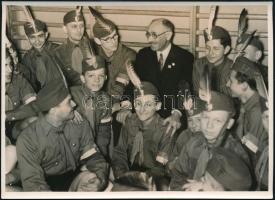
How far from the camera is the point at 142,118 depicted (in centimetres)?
149

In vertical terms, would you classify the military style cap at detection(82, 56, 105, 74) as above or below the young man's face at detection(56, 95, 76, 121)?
above

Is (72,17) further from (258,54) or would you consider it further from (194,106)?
(258,54)

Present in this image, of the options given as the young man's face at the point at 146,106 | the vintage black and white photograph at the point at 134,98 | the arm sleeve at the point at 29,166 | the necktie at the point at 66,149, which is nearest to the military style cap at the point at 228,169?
the vintage black and white photograph at the point at 134,98

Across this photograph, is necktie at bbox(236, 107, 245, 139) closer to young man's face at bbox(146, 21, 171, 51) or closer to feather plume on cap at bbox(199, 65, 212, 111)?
feather plume on cap at bbox(199, 65, 212, 111)

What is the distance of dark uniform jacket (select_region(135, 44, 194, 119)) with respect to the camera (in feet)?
4.86

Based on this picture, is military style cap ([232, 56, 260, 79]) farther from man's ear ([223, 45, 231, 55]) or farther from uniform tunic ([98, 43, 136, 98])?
uniform tunic ([98, 43, 136, 98])

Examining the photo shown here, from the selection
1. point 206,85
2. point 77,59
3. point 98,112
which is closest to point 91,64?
point 77,59

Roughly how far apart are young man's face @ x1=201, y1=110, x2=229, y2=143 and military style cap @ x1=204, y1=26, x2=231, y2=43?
0.78 ft

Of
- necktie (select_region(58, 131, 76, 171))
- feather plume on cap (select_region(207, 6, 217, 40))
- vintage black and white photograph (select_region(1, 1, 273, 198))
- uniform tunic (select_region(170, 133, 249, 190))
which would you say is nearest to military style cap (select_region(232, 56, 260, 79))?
vintage black and white photograph (select_region(1, 1, 273, 198))

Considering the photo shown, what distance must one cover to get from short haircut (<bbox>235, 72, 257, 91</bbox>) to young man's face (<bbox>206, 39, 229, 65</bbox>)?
75 millimetres

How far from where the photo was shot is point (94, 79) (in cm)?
148

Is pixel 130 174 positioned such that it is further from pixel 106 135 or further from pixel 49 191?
pixel 49 191

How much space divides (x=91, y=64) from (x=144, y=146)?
0.32 metres

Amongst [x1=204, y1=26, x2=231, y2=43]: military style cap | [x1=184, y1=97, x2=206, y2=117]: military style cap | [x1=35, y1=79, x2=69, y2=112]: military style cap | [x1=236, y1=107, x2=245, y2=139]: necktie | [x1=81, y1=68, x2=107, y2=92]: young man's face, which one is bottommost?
[x1=236, y1=107, x2=245, y2=139]: necktie
